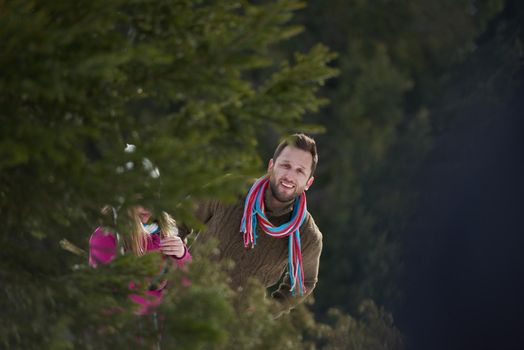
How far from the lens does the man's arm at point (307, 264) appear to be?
6043 mm

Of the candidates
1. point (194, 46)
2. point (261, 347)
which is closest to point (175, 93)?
point (194, 46)

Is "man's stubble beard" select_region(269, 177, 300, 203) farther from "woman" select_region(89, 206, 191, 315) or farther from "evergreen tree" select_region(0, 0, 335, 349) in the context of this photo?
"evergreen tree" select_region(0, 0, 335, 349)

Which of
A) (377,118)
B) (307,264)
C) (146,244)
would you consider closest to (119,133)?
(146,244)

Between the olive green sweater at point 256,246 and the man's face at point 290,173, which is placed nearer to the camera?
the man's face at point 290,173

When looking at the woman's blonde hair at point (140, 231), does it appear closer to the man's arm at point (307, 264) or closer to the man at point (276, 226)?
the man at point (276, 226)

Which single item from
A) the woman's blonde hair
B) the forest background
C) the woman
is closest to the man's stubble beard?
the forest background

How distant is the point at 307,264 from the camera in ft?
20.2

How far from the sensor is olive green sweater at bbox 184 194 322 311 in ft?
19.3

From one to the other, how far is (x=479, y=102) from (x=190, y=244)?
862 inches

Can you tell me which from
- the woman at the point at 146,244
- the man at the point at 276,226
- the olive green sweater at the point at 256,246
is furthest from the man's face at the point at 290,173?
the woman at the point at 146,244

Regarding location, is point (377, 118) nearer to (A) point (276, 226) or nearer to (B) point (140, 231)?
(A) point (276, 226)

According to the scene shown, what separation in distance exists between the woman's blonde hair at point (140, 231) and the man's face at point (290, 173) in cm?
93

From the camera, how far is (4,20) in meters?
3.84

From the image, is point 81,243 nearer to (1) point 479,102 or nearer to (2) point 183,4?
(2) point 183,4
